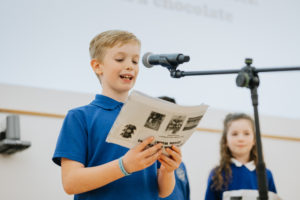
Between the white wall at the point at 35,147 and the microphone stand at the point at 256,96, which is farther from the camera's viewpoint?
the white wall at the point at 35,147

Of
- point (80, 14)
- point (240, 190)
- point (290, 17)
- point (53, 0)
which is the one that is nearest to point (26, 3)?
point (53, 0)

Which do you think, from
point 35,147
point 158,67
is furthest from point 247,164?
point 35,147

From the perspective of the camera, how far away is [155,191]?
1149 millimetres

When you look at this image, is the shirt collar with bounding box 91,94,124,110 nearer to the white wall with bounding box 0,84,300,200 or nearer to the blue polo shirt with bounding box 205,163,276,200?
the white wall with bounding box 0,84,300,200

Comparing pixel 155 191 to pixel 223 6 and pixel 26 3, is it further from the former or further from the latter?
pixel 223 6

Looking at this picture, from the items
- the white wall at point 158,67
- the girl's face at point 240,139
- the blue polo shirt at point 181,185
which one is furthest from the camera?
the girl's face at point 240,139

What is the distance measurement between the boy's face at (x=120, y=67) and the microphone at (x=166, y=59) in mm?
106

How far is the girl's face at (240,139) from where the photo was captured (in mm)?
2064

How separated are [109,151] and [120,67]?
0.25 meters

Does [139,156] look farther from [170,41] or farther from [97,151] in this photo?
[170,41]

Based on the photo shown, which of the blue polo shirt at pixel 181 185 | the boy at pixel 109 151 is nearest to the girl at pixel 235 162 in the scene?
the blue polo shirt at pixel 181 185

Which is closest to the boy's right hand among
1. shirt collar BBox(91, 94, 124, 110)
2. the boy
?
the boy

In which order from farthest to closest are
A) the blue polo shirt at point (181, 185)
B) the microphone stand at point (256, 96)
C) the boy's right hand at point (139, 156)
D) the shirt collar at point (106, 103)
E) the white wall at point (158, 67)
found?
the white wall at point (158, 67)
the blue polo shirt at point (181, 185)
the shirt collar at point (106, 103)
the boy's right hand at point (139, 156)
the microphone stand at point (256, 96)

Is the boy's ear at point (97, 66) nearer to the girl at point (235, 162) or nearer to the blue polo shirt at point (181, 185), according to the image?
the blue polo shirt at point (181, 185)
